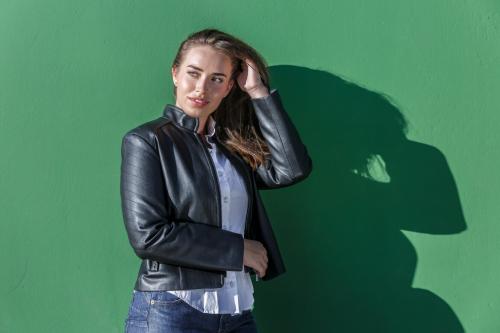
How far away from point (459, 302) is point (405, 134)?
0.70 m

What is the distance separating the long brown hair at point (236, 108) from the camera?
2.35m

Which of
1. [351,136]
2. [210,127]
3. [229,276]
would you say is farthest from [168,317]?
[351,136]

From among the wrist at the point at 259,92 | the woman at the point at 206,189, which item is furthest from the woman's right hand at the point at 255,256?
the wrist at the point at 259,92

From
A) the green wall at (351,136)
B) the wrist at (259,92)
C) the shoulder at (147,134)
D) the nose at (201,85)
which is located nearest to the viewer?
the shoulder at (147,134)

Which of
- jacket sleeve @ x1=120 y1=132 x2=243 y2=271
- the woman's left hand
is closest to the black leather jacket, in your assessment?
jacket sleeve @ x1=120 y1=132 x2=243 y2=271

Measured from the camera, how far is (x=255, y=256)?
224cm

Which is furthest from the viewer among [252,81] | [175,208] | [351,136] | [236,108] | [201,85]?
[351,136]

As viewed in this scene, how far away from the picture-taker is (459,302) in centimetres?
267

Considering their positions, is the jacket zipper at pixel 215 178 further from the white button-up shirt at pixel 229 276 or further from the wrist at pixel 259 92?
the wrist at pixel 259 92

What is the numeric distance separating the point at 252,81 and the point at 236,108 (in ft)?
0.59

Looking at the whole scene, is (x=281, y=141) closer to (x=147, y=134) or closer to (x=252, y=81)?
(x=252, y=81)

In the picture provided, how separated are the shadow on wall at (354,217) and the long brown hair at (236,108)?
222 millimetres

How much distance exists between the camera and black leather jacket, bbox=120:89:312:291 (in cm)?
206

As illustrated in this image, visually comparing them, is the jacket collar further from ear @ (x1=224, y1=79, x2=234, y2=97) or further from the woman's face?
ear @ (x1=224, y1=79, x2=234, y2=97)
